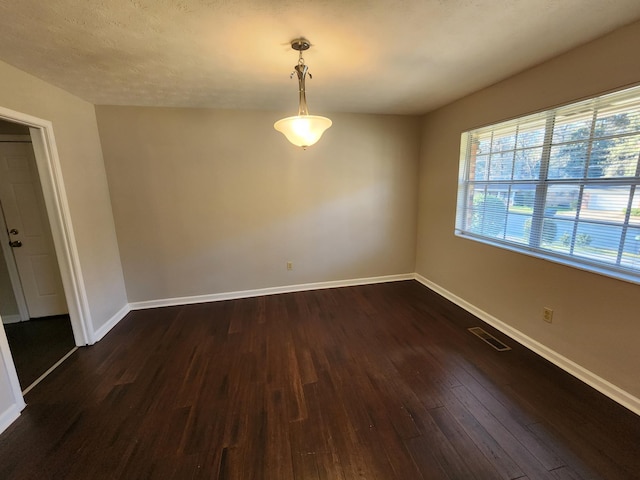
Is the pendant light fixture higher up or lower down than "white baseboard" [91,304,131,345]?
higher up

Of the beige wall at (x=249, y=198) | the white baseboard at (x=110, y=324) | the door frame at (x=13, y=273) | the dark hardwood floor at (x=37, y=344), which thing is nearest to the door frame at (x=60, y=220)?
the white baseboard at (x=110, y=324)

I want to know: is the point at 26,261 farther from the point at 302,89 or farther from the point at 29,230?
the point at 302,89

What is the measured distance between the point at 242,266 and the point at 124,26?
2629mm

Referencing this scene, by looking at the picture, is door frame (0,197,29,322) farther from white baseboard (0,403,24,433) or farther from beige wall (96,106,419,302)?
white baseboard (0,403,24,433)

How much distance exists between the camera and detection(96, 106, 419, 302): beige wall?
3.17m

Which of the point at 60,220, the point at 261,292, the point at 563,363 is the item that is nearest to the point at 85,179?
the point at 60,220

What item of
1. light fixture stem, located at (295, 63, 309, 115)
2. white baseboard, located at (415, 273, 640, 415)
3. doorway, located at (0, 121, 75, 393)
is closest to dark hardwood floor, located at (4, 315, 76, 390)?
doorway, located at (0, 121, 75, 393)

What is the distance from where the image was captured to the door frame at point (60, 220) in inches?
88.0

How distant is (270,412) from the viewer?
1.83 m

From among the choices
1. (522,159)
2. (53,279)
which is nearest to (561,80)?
(522,159)

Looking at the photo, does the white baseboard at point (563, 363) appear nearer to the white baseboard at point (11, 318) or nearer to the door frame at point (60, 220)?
the door frame at point (60, 220)

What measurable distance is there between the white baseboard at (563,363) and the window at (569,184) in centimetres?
78

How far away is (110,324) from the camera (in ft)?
9.78

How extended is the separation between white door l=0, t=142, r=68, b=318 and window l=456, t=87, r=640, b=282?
→ 495 centimetres
